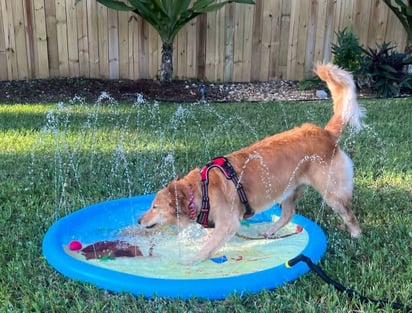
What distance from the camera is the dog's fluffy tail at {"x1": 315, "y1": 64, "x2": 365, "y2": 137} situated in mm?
3338

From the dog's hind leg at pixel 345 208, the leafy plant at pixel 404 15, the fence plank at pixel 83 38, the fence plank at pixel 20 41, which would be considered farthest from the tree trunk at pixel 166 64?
the dog's hind leg at pixel 345 208

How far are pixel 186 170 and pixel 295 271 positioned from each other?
1910 millimetres

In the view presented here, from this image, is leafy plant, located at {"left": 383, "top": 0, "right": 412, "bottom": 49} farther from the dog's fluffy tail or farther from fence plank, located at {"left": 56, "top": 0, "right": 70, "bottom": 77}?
the dog's fluffy tail

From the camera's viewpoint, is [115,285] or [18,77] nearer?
[115,285]

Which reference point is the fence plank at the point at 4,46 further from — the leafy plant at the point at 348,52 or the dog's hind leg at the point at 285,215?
the dog's hind leg at the point at 285,215

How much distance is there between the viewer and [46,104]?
6.82 metres

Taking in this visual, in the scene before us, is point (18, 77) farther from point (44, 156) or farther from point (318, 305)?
point (318, 305)

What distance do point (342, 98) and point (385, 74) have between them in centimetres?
491

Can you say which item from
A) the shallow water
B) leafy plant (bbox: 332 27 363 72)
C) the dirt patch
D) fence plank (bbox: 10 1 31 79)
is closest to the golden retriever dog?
the shallow water

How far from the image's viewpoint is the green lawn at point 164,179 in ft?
8.33

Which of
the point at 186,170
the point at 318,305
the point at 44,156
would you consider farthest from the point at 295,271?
the point at 44,156

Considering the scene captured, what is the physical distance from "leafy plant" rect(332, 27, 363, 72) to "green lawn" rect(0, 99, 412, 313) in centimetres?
114

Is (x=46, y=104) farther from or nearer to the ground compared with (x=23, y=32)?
nearer to the ground

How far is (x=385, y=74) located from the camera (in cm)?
779
